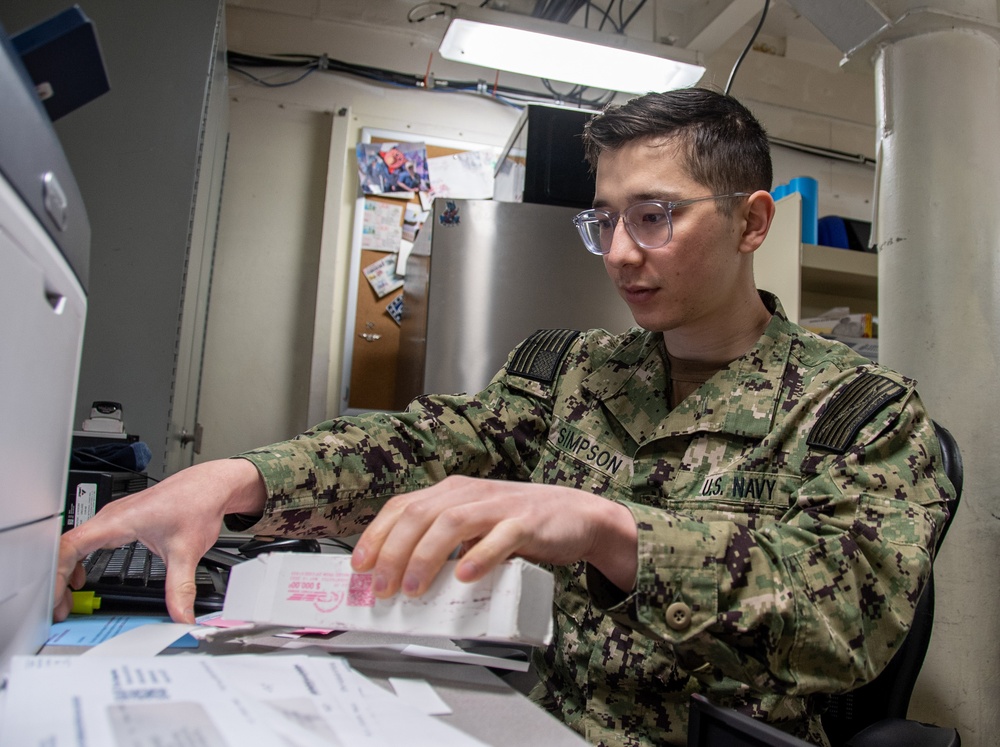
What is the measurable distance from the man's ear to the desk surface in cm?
71

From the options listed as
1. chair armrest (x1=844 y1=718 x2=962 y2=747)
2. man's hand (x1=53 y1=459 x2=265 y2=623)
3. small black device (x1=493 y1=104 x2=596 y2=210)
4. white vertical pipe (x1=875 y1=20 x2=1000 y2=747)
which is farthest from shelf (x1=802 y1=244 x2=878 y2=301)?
man's hand (x1=53 y1=459 x2=265 y2=623)

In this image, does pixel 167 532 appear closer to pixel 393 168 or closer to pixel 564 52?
pixel 564 52

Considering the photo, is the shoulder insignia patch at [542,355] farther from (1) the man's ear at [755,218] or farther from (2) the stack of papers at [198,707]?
(2) the stack of papers at [198,707]

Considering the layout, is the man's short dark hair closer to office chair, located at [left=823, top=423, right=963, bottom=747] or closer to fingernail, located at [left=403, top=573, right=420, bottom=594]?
office chair, located at [left=823, top=423, right=963, bottom=747]

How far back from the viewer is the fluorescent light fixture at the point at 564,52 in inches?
80.4

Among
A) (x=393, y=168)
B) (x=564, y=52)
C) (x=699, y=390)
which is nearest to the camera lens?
(x=699, y=390)

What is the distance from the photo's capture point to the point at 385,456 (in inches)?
36.4

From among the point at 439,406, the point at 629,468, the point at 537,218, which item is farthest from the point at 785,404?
the point at 537,218

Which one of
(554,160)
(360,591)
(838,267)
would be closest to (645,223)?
(360,591)

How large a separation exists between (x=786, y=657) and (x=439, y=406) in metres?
0.58

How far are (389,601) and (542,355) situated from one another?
719 millimetres

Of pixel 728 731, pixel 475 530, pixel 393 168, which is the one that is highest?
pixel 393 168

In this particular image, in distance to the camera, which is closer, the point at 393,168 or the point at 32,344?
the point at 32,344

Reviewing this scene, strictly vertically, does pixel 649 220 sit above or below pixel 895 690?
above
